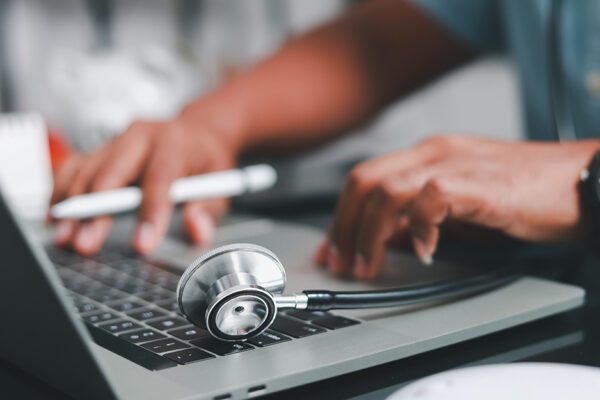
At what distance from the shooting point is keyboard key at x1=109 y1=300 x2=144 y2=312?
0.51 meters

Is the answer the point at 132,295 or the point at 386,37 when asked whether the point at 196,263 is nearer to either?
the point at 132,295

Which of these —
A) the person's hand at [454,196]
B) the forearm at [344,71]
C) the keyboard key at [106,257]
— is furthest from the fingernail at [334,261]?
the forearm at [344,71]

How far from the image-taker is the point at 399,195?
0.53 metres

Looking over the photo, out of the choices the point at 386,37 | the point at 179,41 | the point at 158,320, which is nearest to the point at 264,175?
the point at 386,37

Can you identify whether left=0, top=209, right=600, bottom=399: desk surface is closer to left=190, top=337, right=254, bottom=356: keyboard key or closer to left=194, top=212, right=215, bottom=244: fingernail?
left=190, top=337, right=254, bottom=356: keyboard key

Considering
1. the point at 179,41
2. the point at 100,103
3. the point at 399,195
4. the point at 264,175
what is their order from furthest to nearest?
the point at 179,41, the point at 100,103, the point at 264,175, the point at 399,195

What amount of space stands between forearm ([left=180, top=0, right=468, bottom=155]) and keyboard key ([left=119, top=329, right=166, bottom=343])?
64cm

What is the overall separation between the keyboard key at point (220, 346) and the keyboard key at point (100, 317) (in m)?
0.09

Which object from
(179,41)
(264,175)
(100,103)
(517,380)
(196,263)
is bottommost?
(517,380)

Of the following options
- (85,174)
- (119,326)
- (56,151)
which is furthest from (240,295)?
(56,151)

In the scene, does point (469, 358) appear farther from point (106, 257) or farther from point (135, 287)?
point (106, 257)

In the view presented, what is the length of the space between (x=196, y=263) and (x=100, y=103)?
922 mm

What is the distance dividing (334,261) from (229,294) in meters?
0.20

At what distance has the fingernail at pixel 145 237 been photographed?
2.29ft
